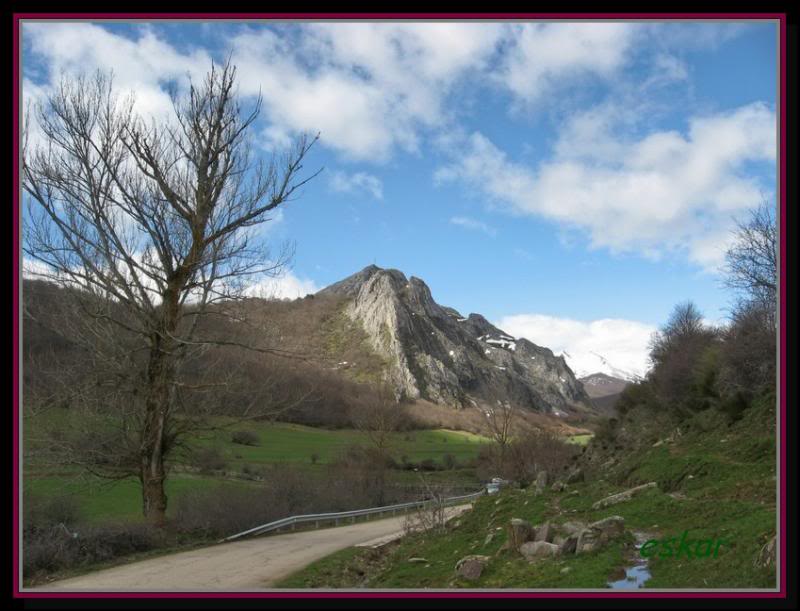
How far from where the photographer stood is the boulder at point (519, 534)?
10.6 m

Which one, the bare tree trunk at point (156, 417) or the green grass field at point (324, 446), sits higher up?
the bare tree trunk at point (156, 417)

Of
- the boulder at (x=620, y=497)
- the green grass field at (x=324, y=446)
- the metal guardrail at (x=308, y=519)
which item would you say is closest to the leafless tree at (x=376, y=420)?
the green grass field at (x=324, y=446)

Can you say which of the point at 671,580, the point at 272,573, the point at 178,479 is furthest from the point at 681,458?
the point at 178,479

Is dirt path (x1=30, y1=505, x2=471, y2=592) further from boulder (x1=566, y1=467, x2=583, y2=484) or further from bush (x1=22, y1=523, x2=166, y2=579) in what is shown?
boulder (x1=566, y1=467, x2=583, y2=484)

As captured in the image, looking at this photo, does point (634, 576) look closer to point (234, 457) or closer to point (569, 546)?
point (569, 546)

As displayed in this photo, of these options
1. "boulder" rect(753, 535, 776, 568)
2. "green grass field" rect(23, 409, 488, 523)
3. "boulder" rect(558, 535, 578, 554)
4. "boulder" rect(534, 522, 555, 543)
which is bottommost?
"green grass field" rect(23, 409, 488, 523)

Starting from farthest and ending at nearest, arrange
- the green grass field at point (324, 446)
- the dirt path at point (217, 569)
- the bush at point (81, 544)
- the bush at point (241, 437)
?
the green grass field at point (324, 446), the bush at point (241, 437), the bush at point (81, 544), the dirt path at point (217, 569)

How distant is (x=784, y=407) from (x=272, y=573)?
1009cm

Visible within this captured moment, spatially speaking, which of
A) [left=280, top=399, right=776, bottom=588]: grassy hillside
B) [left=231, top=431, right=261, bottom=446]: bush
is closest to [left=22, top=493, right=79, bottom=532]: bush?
[left=231, top=431, right=261, bottom=446]: bush

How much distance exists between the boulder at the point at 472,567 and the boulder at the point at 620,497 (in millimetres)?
4930

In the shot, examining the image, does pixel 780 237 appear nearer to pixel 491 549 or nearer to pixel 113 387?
pixel 491 549

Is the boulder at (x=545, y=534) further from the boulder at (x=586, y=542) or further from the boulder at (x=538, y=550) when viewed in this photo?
the boulder at (x=586, y=542)

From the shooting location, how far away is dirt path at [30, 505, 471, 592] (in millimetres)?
10008

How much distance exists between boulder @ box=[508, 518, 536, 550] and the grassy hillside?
0.36 meters
